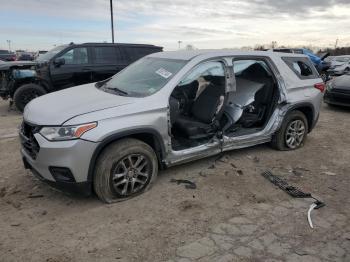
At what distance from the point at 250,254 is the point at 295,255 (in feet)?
1.31

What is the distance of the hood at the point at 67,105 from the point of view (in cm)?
394

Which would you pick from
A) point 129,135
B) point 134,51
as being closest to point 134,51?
point 134,51

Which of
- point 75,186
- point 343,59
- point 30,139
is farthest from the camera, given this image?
point 343,59

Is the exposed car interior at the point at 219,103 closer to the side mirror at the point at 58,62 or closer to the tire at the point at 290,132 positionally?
the tire at the point at 290,132

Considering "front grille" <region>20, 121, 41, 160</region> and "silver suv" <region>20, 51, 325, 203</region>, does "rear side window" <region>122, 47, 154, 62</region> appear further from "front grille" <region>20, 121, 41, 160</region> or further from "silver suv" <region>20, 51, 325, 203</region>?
"front grille" <region>20, 121, 41, 160</region>

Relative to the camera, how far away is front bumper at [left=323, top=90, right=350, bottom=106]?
10031mm

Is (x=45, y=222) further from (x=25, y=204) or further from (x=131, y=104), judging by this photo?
(x=131, y=104)

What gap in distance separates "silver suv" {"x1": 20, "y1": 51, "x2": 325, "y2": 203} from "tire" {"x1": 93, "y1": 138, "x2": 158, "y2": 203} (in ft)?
0.04

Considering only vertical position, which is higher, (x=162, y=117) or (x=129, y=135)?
(x=162, y=117)

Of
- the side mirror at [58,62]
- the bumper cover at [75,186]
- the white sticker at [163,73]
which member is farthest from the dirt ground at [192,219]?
the side mirror at [58,62]

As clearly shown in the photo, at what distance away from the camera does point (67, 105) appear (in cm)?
419

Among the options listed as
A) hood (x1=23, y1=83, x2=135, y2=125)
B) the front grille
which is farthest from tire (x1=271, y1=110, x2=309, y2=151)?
the front grille

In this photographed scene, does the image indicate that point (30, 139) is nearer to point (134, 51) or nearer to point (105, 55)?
point (105, 55)

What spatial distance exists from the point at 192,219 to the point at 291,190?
1511 mm
